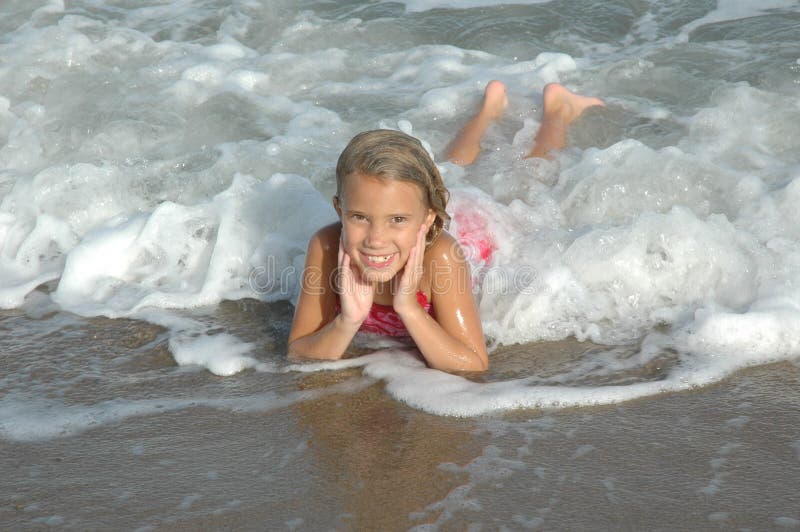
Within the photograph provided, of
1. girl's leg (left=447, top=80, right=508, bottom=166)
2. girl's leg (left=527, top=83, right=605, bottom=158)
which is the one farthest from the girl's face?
girl's leg (left=527, top=83, right=605, bottom=158)

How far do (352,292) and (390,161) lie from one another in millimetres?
566

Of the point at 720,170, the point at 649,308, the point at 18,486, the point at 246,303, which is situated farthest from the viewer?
the point at 720,170

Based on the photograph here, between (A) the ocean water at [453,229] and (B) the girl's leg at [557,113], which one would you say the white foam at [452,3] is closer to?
(A) the ocean water at [453,229]

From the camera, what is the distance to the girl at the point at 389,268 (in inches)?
140

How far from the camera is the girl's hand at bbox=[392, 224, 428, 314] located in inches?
146

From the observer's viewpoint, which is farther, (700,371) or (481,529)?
(700,371)

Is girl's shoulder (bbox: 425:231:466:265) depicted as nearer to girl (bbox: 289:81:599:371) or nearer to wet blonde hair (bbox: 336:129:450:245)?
girl (bbox: 289:81:599:371)

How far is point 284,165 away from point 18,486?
3.20 metres

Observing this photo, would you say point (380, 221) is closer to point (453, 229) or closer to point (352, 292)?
point (352, 292)

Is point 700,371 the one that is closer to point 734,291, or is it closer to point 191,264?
point 734,291

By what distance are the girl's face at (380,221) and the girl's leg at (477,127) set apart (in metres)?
2.23

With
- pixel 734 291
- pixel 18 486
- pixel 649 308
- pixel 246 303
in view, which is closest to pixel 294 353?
pixel 246 303

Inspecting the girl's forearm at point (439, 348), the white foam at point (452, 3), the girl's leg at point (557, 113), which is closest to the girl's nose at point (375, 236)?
the girl's forearm at point (439, 348)

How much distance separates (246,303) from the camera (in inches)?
178
